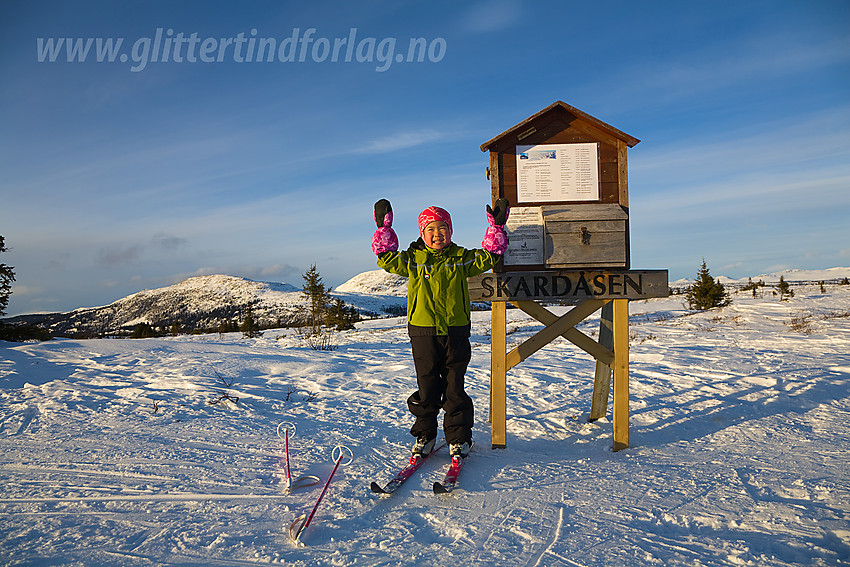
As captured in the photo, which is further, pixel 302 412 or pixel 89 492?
pixel 302 412

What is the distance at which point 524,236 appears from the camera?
14.8 ft

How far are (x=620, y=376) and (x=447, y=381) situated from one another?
166cm

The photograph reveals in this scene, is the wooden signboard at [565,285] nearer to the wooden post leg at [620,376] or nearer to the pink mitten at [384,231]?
the wooden post leg at [620,376]

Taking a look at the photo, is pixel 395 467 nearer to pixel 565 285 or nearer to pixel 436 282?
pixel 436 282

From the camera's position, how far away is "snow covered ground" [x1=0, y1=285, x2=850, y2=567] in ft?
8.71

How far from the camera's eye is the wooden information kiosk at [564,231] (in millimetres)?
4418

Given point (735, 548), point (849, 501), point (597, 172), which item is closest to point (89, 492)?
point (735, 548)

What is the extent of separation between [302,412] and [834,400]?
20.3 ft

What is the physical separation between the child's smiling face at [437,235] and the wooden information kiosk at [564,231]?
0.54 m

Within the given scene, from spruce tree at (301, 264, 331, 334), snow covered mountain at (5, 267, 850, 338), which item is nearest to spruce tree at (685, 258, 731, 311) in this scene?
spruce tree at (301, 264, 331, 334)

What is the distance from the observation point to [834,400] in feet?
18.7

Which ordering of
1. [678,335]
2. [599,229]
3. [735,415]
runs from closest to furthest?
[599,229] < [735,415] < [678,335]

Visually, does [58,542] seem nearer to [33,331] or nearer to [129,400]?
[129,400]

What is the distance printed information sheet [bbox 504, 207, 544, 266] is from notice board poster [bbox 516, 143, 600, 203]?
141 millimetres
